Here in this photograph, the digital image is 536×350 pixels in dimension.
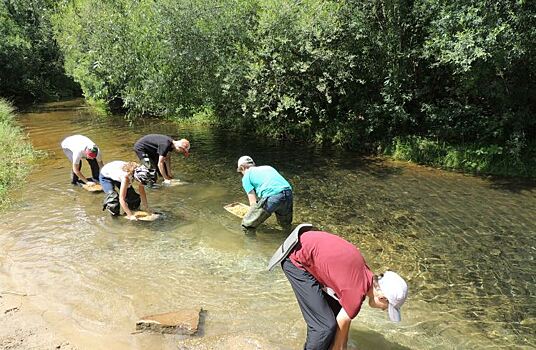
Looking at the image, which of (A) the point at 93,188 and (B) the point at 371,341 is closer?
(B) the point at 371,341

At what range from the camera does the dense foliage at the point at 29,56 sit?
2894 centimetres

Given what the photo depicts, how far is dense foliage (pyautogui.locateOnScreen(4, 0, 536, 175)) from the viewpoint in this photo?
1180cm

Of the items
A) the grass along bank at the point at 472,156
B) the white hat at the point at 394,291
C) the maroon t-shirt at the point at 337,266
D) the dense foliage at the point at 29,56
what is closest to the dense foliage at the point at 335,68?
the grass along bank at the point at 472,156

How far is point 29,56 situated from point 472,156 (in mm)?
30137

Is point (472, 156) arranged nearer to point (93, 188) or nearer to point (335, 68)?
point (335, 68)

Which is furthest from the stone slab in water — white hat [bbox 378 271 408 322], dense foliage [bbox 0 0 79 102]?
dense foliage [bbox 0 0 79 102]

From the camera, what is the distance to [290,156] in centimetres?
1338

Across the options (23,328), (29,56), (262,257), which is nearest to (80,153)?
(262,257)

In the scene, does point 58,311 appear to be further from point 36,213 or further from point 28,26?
point 28,26

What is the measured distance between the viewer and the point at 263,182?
267 inches

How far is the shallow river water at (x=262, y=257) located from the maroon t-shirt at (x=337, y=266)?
1.29 meters

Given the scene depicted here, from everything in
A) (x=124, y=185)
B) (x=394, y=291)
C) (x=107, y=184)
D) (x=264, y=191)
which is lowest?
(x=107, y=184)

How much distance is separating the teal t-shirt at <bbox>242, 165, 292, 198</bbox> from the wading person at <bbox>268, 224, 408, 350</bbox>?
2.65m

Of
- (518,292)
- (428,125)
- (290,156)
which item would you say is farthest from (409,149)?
(518,292)
